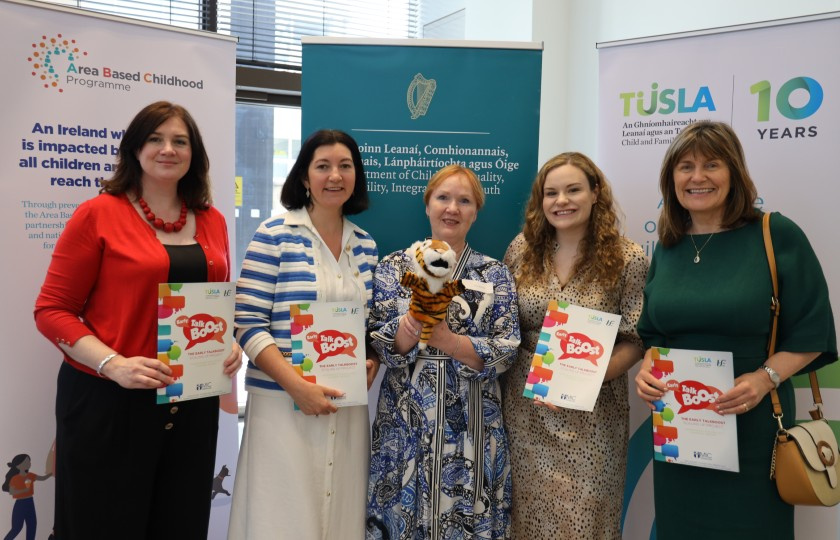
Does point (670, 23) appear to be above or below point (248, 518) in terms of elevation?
above

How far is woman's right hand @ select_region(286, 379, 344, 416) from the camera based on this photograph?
220 cm

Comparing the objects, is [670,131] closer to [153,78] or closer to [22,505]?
[153,78]

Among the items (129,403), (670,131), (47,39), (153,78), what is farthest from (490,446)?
(47,39)

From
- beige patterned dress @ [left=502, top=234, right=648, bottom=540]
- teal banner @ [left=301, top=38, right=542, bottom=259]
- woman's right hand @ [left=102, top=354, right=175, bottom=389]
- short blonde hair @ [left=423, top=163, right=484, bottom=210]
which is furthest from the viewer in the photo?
teal banner @ [left=301, top=38, right=542, bottom=259]

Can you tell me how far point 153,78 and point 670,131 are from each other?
230 cm

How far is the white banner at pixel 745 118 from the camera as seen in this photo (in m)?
2.69

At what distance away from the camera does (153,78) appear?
3027 millimetres

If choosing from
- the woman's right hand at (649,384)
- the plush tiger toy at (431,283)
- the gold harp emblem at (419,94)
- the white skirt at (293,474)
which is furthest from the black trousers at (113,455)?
the gold harp emblem at (419,94)

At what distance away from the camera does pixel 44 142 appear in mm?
2791

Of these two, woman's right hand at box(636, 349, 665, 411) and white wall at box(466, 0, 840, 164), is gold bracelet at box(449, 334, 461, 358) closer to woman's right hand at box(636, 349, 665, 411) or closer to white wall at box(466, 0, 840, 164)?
woman's right hand at box(636, 349, 665, 411)

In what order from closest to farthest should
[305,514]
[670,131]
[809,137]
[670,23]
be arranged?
[305,514]
[809,137]
[670,131]
[670,23]

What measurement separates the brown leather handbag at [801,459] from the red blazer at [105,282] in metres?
1.90

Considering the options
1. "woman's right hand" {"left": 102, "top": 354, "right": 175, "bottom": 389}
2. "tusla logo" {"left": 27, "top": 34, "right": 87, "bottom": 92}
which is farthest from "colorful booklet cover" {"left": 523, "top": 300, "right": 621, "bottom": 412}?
"tusla logo" {"left": 27, "top": 34, "right": 87, "bottom": 92}

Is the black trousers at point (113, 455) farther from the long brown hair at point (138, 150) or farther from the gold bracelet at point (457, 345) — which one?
the gold bracelet at point (457, 345)
